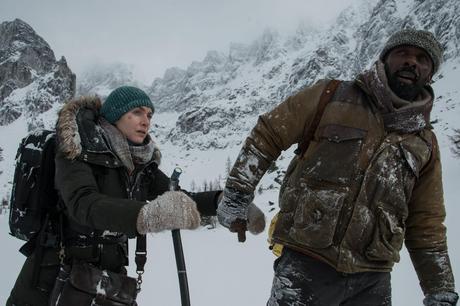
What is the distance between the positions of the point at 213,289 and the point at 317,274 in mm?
5808

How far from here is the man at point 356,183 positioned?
8.54 ft

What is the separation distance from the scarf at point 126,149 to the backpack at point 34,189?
1.21 ft

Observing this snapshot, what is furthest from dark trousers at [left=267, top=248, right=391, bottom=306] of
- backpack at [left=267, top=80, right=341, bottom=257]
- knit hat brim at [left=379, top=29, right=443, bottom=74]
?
knit hat brim at [left=379, top=29, right=443, bottom=74]

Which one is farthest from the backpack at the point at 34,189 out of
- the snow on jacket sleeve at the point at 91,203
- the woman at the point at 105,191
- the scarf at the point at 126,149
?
the scarf at the point at 126,149

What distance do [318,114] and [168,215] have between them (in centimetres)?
127

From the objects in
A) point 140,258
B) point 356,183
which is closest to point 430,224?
point 356,183

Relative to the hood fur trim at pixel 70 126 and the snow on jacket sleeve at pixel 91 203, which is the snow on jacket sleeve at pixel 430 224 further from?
the hood fur trim at pixel 70 126

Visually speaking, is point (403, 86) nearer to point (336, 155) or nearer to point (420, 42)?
point (420, 42)

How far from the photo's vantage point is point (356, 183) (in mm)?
2623

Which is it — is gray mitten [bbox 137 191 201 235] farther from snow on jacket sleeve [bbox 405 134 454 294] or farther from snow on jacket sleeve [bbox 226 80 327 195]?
snow on jacket sleeve [bbox 405 134 454 294]

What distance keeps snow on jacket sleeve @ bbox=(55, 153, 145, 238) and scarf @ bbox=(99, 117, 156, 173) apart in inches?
12.3

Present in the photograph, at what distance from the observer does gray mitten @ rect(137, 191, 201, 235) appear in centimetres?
224

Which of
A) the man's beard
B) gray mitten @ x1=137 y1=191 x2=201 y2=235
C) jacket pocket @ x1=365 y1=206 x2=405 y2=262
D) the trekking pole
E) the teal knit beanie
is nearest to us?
gray mitten @ x1=137 y1=191 x2=201 y2=235

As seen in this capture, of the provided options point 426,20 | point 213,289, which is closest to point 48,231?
point 213,289
